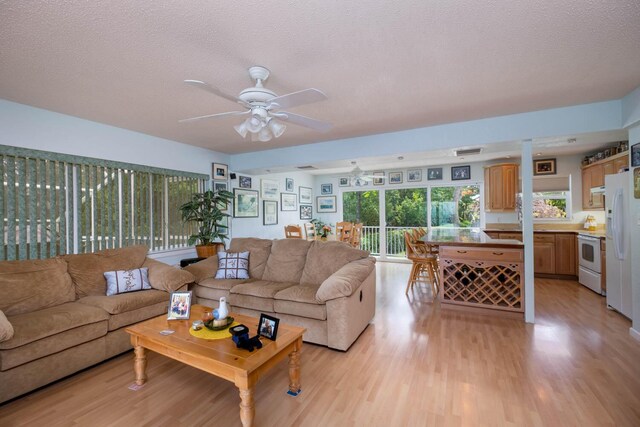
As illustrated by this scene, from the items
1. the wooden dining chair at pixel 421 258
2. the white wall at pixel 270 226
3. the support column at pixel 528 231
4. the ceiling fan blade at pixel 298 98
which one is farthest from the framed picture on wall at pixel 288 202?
the ceiling fan blade at pixel 298 98

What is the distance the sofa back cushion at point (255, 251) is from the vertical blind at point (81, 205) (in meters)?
1.20

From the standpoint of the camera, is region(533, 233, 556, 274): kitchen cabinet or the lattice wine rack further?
region(533, 233, 556, 274): kitchen cabinet

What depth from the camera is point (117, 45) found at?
1.90 m

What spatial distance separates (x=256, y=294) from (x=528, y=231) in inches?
→ 126

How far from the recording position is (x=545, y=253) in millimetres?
5270

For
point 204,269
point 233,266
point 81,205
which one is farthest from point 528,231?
point 81,205

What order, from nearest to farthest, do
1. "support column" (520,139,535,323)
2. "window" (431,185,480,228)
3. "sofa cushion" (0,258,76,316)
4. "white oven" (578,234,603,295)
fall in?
"sofa cushion" (0,258,76,316) < "support column" (520,139,535,323) < "white oven" (578,234,603,295) < "window" (431,185,480,228)

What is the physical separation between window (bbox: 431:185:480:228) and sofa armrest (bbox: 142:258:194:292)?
5.45 meters

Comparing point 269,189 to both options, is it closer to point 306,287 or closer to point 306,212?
point 306,212

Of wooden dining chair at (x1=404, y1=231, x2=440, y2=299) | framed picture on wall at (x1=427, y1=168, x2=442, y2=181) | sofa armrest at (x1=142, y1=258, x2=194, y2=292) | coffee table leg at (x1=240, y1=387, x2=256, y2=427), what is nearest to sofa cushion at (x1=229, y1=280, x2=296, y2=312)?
sofa armrest at (x1=142, y1=258, x2=194, y2=292)

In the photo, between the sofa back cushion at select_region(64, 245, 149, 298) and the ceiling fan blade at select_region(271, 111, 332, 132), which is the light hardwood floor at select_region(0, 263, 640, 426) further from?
the ceiling fan blade at select_region(271, 111, 332, 132)

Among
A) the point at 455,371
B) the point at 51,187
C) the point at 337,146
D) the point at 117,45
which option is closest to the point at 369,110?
the point at 337,146

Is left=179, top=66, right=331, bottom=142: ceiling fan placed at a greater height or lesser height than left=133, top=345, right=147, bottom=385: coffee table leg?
greater

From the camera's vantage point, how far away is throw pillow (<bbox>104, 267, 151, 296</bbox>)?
3.00 m
